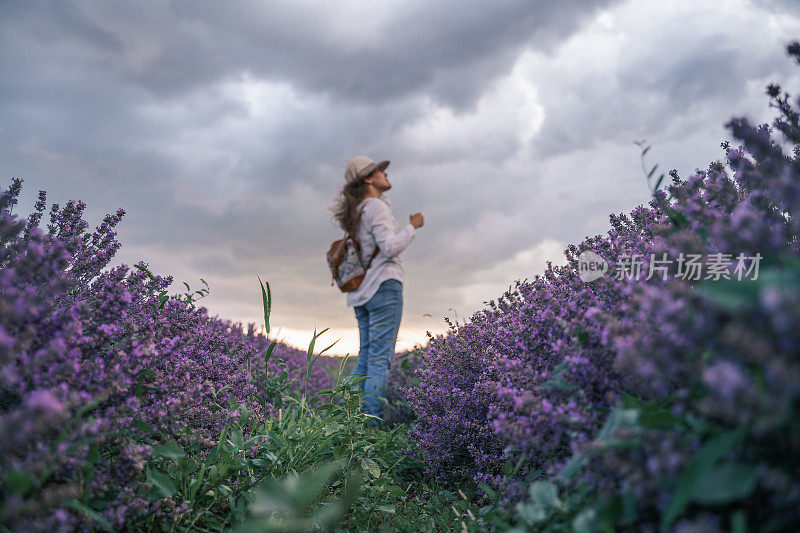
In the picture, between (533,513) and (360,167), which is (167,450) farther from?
(360,167)

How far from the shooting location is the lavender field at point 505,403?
3.36ft

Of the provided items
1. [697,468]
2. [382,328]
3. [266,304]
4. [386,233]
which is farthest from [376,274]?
[697,468]

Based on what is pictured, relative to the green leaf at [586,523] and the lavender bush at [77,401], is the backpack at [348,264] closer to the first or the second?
the lavender bush at [77,401]

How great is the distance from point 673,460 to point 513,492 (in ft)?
3.49

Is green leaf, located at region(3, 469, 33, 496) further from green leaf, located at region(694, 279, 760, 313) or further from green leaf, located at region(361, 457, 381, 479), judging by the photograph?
green leaf, located at region(361, 457, 381, 479)

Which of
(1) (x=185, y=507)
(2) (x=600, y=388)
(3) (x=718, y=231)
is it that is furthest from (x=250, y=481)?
(3) (x=718, y=231)

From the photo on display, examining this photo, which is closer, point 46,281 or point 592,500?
point 592,500

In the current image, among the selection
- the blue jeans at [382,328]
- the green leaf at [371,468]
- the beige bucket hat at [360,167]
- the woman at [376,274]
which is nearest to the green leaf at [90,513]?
the green leaf at [371,468]

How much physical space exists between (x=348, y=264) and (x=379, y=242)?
656 millimetres

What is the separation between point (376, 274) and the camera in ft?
20.0

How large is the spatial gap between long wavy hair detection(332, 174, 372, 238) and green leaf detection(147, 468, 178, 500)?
4.36m

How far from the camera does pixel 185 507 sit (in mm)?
2184

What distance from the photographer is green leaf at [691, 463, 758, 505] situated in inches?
38.4

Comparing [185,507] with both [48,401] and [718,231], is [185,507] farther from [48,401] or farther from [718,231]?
[718,231]
